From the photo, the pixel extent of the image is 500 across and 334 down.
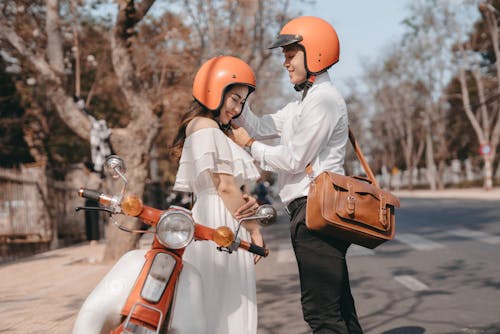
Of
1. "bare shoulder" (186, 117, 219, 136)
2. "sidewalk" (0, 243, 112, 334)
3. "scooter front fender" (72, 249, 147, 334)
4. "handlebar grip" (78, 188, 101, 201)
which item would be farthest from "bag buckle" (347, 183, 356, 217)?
"sidewalk" (0, 243, 112, 334)

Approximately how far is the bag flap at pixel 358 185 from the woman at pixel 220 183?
1.43 feet

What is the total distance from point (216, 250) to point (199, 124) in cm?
62

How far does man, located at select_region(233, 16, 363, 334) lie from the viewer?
A: 3.20 metres

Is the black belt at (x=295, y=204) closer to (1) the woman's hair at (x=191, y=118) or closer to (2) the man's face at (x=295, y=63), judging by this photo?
(1) the woman's hair at (x=191, y=118)

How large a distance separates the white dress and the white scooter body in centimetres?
40

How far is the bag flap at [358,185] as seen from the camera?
3.14 m

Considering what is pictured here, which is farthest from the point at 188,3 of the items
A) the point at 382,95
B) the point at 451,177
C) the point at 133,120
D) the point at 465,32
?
the point at 451,177

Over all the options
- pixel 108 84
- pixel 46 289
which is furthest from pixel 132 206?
pixel 108 84

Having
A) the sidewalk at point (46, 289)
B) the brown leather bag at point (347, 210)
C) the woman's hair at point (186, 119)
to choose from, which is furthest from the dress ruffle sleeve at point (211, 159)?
the sidewalk at point (46, 289)

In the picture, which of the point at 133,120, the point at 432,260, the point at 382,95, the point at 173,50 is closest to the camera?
the point at 432,260

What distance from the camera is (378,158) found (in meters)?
81.2

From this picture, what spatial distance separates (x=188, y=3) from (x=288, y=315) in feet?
52.3

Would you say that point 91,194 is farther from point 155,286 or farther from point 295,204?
point 295,204

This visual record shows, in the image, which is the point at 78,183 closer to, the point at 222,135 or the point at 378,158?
the point at 222,135
